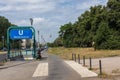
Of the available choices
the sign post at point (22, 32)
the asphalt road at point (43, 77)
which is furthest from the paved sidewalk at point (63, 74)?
the sign post at point (22, 32)

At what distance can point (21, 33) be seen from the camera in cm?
4850

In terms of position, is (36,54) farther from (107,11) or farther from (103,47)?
(107,11)

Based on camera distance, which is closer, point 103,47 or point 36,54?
point 36,54

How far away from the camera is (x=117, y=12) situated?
80.9m

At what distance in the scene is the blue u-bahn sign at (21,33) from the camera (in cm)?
4853

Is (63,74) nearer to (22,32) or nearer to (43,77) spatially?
(43,77)

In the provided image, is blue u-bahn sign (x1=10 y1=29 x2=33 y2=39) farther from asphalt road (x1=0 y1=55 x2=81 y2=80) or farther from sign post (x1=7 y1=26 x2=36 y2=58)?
asphalt road (x1=0 y1=55 x2=81 y2=80)

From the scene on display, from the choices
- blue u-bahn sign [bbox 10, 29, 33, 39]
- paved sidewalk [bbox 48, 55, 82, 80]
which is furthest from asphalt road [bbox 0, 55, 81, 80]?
blue u-bahn sign [bbox 10, 29, 33, 39]

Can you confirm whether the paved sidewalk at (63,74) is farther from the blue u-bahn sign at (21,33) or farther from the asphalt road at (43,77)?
the blue u-bahn sign at (21,33)

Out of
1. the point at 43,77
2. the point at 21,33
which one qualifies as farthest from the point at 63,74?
the point at 21,33

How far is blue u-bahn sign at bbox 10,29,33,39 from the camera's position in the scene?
159ft

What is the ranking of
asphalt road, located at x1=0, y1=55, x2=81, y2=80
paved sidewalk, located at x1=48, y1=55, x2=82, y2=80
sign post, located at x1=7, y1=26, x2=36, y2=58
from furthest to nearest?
sign post, located at x1=7, y1=26, x2=36, y2=58 → asphalt road, located at x1=0, y1=55, x2=81, y2=80 → paved sidewalk, located at x1=48, y1=55, x2=82, y2=80

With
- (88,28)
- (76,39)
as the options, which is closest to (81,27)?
(88,28)

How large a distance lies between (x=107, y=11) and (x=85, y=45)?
43666mm
